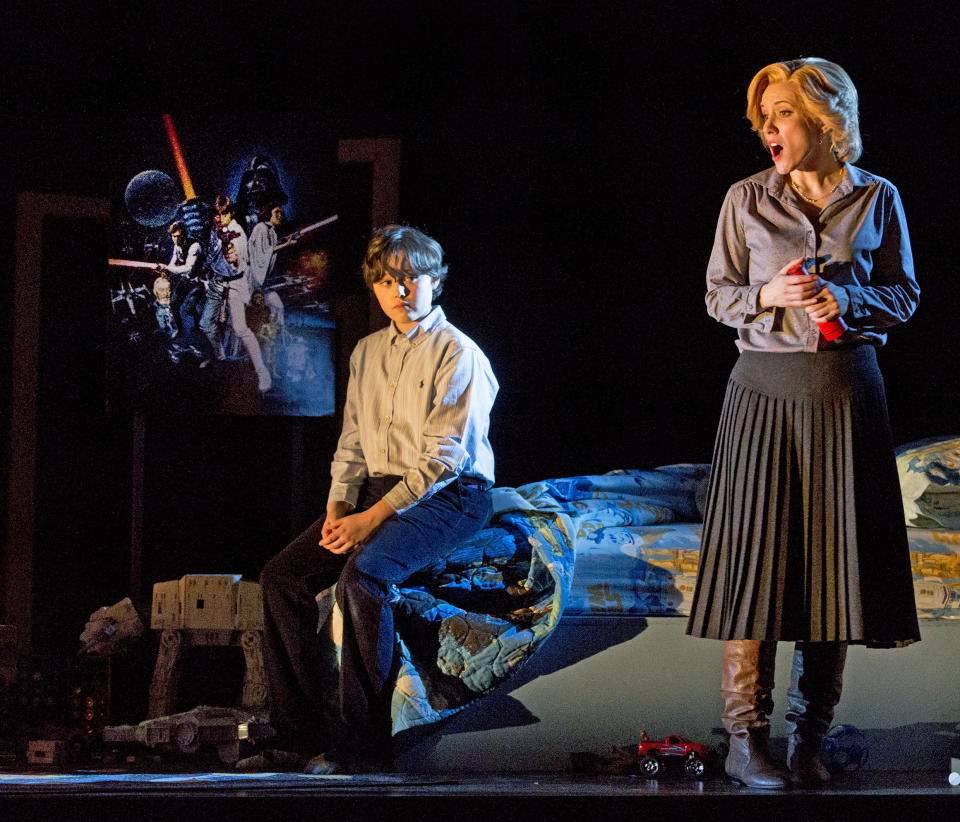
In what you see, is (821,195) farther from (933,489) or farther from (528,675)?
(528,675)

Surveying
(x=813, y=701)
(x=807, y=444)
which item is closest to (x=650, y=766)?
(x=813, y=701)

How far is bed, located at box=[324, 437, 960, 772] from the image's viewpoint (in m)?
2.26

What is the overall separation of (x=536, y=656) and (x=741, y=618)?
0.55m

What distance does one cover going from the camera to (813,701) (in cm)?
206

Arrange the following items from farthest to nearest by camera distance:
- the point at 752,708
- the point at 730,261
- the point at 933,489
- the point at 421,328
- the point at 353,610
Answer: the point at 933,489
the point at 421,328
the point at 353,610
the point at 730,261
the point at 752,708

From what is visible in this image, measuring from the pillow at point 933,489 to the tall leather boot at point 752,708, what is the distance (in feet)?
2.91

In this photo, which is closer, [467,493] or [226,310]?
[467,493]

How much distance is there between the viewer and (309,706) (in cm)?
231

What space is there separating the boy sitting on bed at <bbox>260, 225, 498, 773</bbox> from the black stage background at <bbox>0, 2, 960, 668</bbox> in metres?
0.69

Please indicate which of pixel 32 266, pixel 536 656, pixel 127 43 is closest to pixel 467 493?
pixel 536 656

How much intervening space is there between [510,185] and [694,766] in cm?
208

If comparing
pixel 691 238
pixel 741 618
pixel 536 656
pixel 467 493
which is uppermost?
pixel 691 238
